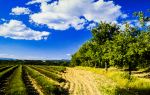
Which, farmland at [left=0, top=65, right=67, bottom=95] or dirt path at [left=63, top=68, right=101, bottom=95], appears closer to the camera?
farmland at [left=0, top=65, right=67, bottom=95]

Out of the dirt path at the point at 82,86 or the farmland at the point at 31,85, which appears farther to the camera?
the dirt path at the point at 82,86

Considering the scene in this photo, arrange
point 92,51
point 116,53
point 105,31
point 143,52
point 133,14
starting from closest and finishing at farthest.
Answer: point 133,14
point 143,52
point 116,53
point 105,31
point 92,51

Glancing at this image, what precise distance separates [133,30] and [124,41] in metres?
2.34

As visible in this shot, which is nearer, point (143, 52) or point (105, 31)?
point (143, 52)

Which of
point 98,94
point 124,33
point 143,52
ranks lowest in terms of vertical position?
point 98,94

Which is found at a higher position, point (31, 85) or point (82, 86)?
point (31, 85)

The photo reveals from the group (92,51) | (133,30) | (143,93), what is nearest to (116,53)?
(133,30)

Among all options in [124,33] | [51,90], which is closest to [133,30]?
[124,33]

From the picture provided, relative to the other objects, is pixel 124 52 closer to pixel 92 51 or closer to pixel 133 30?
pixel 133 30

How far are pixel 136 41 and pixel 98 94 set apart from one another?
19676mm

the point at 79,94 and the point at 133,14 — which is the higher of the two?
the point at 133,14

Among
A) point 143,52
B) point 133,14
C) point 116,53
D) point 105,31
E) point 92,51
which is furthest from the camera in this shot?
point 92,51

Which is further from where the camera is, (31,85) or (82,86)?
(82,86)

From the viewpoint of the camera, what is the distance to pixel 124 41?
1890 inches
